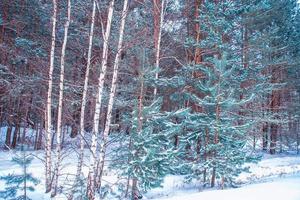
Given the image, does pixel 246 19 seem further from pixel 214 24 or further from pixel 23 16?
pixel 23 16

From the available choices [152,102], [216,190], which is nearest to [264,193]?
[216,190]

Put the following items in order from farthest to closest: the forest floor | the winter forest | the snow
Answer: the winter forest → the forest floor → the snow

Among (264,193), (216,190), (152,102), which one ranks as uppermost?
(152,102)

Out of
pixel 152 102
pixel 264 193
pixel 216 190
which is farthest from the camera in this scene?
pixel 152 102

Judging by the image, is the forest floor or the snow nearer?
the snow

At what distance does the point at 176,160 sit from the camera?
40.6ft

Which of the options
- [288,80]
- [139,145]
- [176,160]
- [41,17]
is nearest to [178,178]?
[176,160]

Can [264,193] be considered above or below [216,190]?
above

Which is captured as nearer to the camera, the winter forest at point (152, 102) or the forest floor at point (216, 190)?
the forest floor at point (216, 190)

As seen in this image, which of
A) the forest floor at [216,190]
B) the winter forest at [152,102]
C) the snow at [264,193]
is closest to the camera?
the snow at [264,193]

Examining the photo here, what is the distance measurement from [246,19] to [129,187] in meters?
12.2

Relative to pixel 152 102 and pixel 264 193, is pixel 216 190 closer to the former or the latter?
pixel 264 193

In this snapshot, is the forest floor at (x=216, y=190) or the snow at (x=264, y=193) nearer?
the snow at (x=264, y=193)

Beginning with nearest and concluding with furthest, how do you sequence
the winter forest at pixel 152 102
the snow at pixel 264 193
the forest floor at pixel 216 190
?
the snow at pixel 264 193 → the forest floor at pixel 216 190 → the winter forest at pixel 152 102
